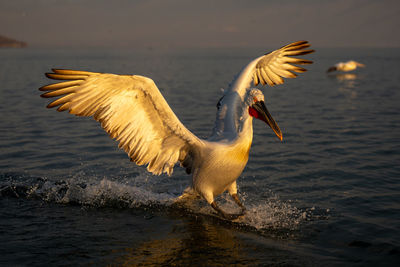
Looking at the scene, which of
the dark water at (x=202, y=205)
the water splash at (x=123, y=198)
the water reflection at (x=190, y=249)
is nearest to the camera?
the water reflection at (x=190, y=249)

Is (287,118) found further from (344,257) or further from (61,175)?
(344,257)

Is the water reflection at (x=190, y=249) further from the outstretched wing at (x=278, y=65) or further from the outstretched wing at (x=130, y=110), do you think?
the outstretched wing at (x=278, y=65)

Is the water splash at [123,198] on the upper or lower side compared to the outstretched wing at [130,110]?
lower

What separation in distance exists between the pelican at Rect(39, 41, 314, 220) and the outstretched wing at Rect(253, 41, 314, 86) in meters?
0.04

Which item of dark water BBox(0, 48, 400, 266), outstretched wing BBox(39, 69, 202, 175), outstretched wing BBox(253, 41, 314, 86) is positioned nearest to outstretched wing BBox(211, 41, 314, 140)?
outstretched wing BBox(253, 41, 314, 86)

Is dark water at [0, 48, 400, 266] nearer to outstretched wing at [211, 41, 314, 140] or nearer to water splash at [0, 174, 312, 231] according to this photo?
water splash at [0, 174, 312, 231]

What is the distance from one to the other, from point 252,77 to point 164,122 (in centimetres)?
249

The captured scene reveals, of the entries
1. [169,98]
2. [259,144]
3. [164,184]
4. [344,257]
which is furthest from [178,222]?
[169,98]

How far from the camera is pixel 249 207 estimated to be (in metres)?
7.03

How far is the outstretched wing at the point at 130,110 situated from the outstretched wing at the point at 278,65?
2384mm

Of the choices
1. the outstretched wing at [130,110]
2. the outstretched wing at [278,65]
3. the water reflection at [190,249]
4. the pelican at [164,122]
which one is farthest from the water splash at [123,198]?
the outstretched wing at [278,65]

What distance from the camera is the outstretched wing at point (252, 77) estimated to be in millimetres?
6906

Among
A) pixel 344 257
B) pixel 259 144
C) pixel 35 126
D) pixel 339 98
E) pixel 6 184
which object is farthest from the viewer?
pixel 339 98

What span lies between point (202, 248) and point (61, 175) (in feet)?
14.3
